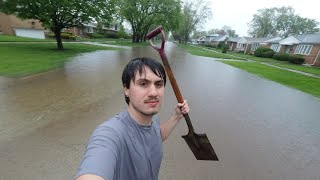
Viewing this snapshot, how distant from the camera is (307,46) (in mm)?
37125

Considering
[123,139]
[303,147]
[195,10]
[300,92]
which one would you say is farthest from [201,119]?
[195,10]

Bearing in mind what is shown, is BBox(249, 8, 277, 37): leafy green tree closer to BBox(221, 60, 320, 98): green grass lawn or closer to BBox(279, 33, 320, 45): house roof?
BBox(279, 33, 320, 45): house roof

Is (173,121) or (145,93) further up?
(145,93)

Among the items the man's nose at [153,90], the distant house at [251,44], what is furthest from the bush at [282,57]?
the man's nose at [153,90]

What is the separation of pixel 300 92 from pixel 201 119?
26.8 ft

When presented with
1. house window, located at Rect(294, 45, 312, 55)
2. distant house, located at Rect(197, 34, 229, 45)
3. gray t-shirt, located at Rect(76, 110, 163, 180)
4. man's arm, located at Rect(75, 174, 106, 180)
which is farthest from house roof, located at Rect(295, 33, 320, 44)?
distant house, located at Rect(197, 34, 229, 45)

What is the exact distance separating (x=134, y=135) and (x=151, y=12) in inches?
2097

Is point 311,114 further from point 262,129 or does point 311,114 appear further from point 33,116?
point 33,116

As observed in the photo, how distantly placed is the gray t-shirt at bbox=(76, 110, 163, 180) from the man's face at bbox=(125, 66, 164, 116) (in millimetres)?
114

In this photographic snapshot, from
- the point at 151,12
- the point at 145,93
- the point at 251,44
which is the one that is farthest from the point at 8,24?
the point at 251,44

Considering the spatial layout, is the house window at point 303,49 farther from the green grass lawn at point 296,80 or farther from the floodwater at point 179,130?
the floodwater at point 179,130

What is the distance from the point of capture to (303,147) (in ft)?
17.8

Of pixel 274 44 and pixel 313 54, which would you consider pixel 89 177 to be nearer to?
pixel 313 54

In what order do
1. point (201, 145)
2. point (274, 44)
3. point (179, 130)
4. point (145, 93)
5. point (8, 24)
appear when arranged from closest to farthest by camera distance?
point (145, 93), point (201, 145), point (179, 130), point (8, 24), point (274, 44)
